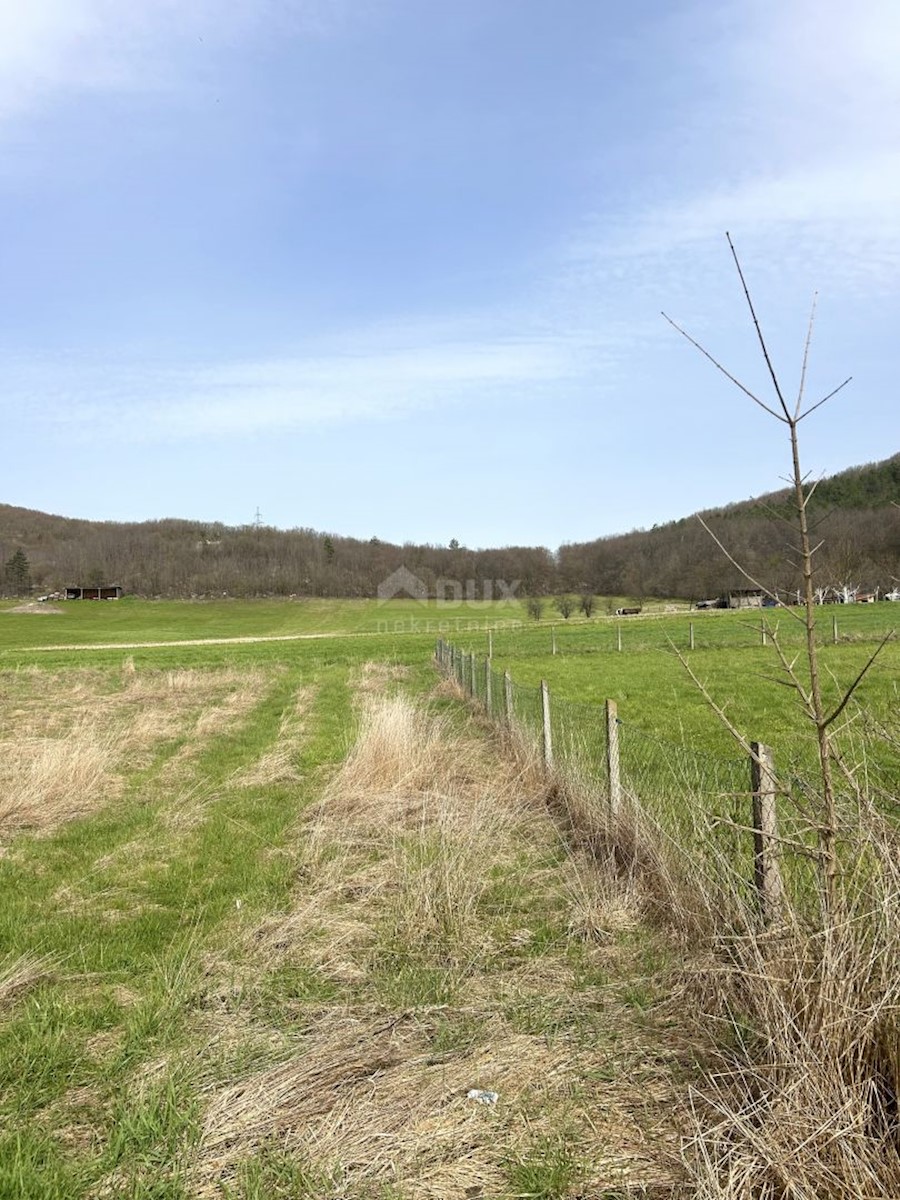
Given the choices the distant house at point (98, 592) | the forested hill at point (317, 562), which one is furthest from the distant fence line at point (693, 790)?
the distant house at point (98, 592)

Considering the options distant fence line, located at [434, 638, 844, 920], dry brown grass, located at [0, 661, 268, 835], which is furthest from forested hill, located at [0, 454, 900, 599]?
distant fence line, located at [434, 638, 844, 920]

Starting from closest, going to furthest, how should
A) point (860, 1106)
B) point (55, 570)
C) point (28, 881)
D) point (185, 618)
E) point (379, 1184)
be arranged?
point (860, 1106) → point (379, 1184) → point (28, 881) → point (185, 618) → point (55, 570)

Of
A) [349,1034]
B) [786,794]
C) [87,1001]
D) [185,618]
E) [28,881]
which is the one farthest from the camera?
[185,618]

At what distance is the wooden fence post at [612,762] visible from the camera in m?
6.16

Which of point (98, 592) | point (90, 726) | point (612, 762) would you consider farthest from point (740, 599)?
point (98, 592)

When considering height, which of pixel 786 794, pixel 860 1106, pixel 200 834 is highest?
pixel 786 794

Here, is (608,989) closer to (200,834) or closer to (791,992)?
(791,992)

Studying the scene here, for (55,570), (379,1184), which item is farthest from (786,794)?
(55,570)

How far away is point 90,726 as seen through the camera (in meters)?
15.9

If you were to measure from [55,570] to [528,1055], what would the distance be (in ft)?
503

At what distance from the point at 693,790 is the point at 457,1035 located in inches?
137

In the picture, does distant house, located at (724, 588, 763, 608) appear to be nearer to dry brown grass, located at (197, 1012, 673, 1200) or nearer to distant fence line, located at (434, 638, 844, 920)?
distant fence line, located at (434, 638, 844, 920)

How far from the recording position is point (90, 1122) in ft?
10.4

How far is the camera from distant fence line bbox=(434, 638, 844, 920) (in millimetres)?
3645
